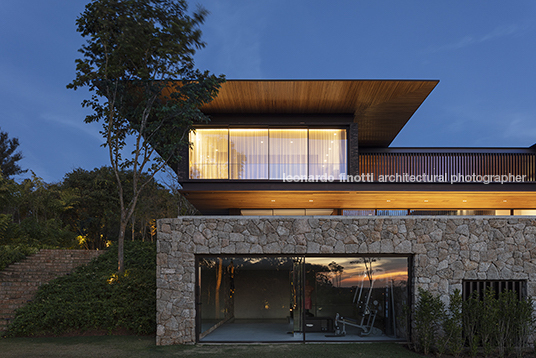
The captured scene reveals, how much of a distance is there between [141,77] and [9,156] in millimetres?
23984

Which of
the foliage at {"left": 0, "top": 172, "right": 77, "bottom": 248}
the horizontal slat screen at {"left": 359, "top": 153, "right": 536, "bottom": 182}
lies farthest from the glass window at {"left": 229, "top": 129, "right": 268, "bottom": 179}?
the foliage at {"left": 0, "top": 172, "right": 77, "bottom": 248}

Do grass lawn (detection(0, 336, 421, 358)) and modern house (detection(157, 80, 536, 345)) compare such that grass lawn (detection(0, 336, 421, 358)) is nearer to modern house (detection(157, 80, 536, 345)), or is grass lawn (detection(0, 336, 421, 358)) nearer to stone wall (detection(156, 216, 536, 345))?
modern house (detection(157, 80, 536, 345))

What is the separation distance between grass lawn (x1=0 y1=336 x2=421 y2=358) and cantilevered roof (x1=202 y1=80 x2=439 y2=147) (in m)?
7.58

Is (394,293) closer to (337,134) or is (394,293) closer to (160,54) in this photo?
(337,134)

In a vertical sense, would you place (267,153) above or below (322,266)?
above

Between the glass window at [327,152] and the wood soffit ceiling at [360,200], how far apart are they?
80 centimetres

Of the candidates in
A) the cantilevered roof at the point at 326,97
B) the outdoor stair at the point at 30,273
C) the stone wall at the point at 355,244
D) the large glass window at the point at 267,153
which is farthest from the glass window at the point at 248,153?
the outdoor stair at the point at 30,273

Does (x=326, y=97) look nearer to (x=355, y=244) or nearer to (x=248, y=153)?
(x=248, y=153)

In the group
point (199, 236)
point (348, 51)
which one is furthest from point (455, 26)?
point (199, 236)

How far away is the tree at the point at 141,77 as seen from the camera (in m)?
11.0

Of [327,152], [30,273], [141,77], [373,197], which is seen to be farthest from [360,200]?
[30,273]

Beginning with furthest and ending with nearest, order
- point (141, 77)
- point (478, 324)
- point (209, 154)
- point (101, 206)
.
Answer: point (101, 206), point (209, 154), point (141, 77), point (478, 324)

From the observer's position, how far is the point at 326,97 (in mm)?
12773

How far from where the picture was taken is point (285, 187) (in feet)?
42.7
